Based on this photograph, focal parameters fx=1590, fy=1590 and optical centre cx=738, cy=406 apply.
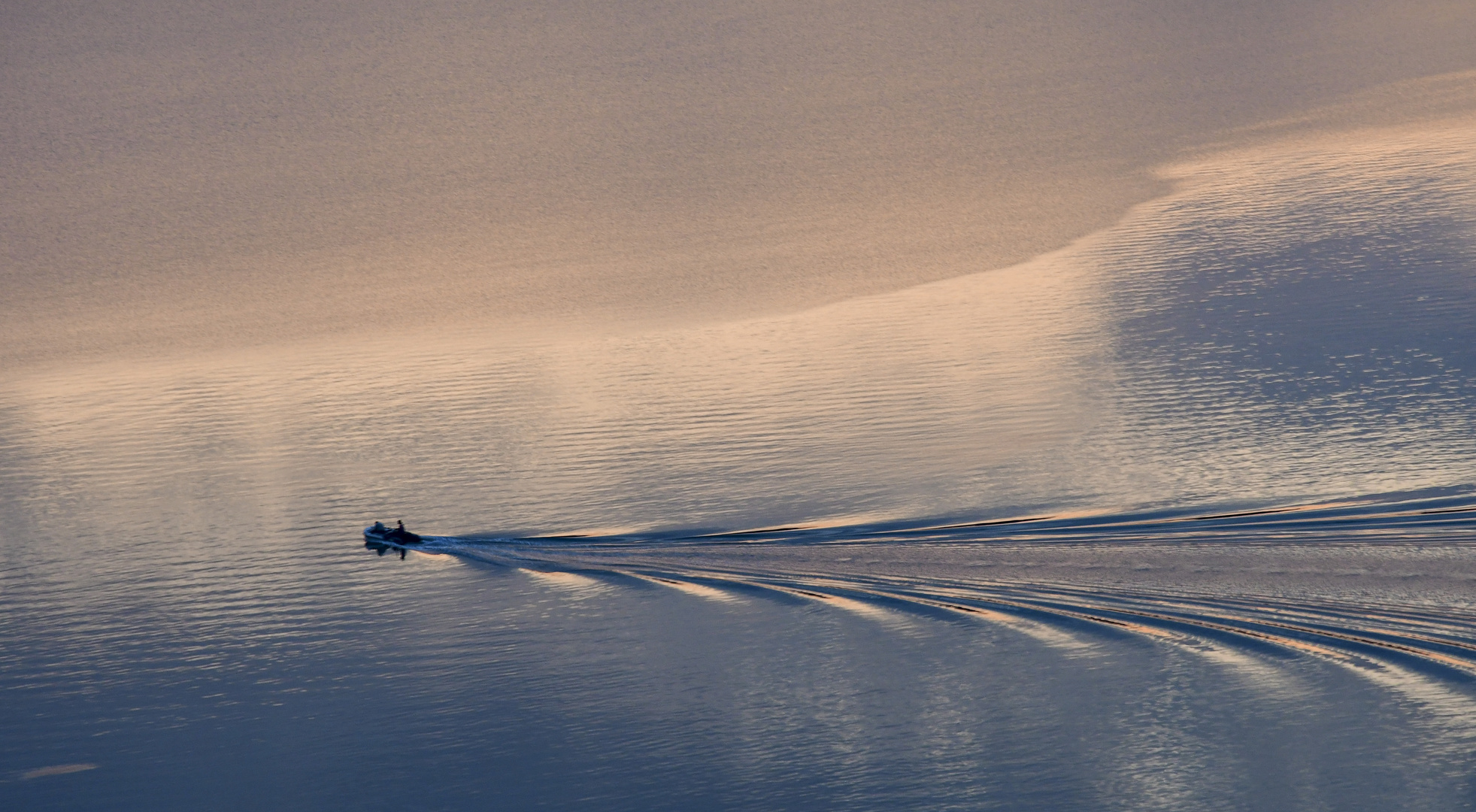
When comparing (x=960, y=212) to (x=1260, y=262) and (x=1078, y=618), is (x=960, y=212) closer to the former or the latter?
(x=1260, y=262)

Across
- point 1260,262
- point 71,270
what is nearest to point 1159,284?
point 1260,262

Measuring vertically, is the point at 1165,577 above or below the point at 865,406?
below

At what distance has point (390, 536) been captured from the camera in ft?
→ 46.6

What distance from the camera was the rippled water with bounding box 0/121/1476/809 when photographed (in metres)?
10.2

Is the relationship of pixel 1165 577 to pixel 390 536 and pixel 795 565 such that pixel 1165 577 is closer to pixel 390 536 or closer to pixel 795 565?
pixel 795 565

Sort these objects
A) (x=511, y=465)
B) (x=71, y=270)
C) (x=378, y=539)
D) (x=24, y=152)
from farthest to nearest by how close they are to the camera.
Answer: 1. (x=24, y=152)
2. (x=71, y=270)
3. (x=511, y=465)
4. (x=378, y=539)

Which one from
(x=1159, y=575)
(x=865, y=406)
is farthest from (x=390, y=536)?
(x=1159, y=575)

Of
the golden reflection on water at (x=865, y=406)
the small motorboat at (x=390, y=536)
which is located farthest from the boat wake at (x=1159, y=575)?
the small motorboat at (x=390, y=536)

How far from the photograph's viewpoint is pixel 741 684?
11234 mm

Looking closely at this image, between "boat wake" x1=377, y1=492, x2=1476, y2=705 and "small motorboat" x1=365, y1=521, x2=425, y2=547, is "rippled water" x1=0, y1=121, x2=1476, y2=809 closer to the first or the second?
"boat wake" x1=377, y1=492, x2=1476, y2=705

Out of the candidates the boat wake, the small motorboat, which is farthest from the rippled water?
the small motorboat

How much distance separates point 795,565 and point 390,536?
3.85 meters

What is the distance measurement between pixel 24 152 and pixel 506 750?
24.6 metres

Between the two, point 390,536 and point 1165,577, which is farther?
point 390,536
